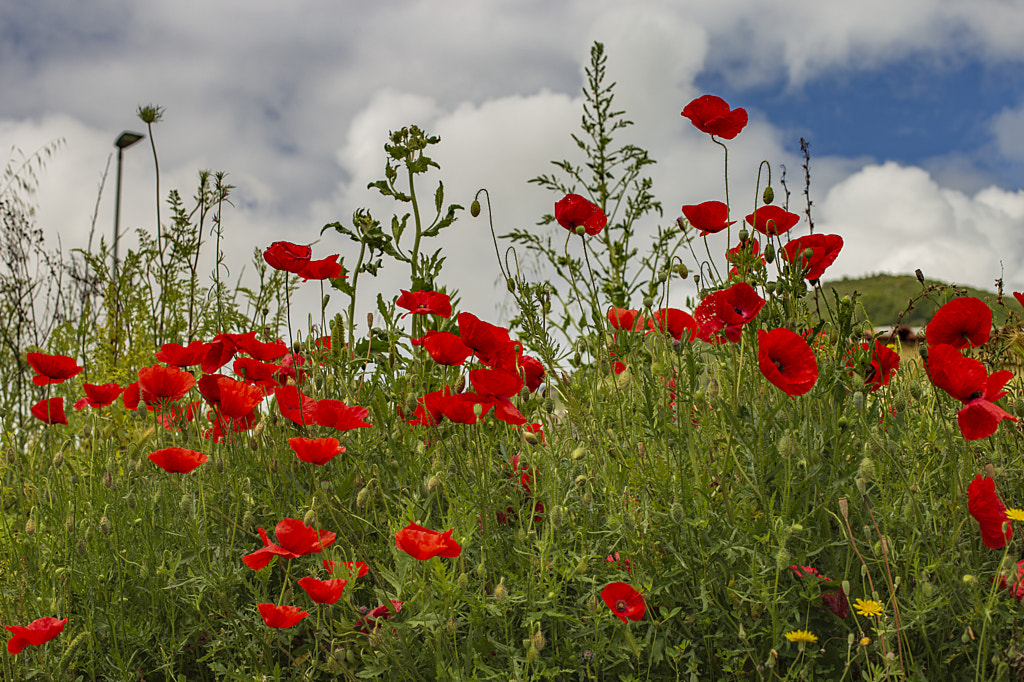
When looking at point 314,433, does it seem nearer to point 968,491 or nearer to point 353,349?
point 353,349

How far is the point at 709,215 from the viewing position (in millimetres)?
2232

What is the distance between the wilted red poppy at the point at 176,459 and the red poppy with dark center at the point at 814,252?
63.3 inches

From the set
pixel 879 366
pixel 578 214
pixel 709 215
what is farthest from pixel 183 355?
pixel 879 366

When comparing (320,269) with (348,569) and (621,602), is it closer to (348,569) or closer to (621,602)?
(348,569)

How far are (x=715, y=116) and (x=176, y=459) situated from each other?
1.72m

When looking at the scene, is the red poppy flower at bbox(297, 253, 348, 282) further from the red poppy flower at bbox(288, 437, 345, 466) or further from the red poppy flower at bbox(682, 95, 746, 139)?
the red poppy flower at bbox(682, 95, 746, 139)

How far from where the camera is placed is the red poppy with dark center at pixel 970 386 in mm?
1668

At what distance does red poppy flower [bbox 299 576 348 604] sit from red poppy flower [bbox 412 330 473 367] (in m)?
0.68

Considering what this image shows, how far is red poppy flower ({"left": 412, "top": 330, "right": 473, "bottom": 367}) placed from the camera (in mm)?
2068

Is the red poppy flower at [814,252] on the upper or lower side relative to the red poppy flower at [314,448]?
upper

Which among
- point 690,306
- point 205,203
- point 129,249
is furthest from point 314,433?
point 129,249

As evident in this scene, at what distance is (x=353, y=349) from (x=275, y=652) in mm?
1119

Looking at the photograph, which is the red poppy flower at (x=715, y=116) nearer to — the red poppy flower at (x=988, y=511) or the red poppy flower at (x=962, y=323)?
the red poppy flower at (x=962, y=323)

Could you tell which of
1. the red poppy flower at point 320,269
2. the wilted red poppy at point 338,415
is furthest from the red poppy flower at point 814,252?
the red poppy flower at point 320,269
